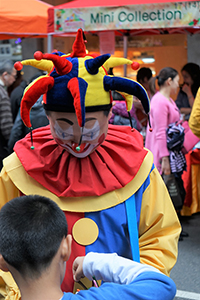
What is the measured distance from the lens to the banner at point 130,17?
14.6 ft

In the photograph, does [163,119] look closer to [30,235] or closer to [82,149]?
[82,149]

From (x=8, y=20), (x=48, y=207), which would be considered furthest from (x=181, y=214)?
(x=48, y=207)

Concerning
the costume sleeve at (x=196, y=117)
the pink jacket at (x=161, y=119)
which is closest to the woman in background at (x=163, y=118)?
the pink jacket at (x=161, y=119)

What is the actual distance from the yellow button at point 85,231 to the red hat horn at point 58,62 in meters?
0.59

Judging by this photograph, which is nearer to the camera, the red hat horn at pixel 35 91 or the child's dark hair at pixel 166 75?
the red hat horn at pixel 35 91

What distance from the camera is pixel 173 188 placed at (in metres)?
4.39

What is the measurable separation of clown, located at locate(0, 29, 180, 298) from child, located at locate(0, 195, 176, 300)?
450 millimetres

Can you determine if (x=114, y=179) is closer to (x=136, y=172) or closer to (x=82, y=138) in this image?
(x=136, y=172)

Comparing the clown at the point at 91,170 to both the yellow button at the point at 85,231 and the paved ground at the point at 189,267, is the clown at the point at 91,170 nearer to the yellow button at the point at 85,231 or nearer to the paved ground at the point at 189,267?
the yellow button at the point at 85,231

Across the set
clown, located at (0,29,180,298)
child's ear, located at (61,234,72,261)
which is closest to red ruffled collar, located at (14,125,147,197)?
clown, located at (0,29,180,298)

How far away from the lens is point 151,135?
14.7 ft

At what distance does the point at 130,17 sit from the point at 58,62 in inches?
132

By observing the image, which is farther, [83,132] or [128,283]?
[83,132]

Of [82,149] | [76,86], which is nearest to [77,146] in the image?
[82,149]
